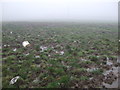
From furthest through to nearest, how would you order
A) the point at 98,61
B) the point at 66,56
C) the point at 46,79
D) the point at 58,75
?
the point at 66,56
the point at 98,61
the point at 58,75
the point at 46,79

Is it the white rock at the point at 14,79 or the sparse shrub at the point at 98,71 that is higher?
the sparse shrub at the point at 98,71

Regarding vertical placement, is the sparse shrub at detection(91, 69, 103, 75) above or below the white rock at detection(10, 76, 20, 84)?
above

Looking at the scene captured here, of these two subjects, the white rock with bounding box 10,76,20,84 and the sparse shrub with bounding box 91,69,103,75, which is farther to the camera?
the sparse shrub with bounding box 91,69,103,75

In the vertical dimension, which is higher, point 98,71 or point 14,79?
point 98,71

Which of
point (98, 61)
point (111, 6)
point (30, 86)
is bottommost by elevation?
point (30, 86)

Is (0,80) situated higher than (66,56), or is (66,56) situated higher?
(66,56)

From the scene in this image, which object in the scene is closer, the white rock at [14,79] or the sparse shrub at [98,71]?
the white rock at [14,79]

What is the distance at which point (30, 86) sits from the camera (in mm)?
7051

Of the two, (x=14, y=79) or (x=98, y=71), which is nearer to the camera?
(x=14, y=79)

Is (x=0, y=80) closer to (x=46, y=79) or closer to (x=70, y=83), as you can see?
(x=46, y=79)

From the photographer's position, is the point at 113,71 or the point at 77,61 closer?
the point at 113,71

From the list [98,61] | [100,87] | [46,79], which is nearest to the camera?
[100,87]

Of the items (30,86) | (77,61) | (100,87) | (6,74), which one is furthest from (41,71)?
(100,87)

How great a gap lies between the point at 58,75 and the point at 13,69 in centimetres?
378
